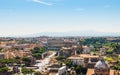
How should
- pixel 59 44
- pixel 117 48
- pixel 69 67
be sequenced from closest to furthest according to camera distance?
pixel 69 67, pixel 117 48, pixel 59 44

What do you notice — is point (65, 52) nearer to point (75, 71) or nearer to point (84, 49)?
point (84, 49)

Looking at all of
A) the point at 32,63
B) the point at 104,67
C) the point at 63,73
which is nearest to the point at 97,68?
the point at 104,67

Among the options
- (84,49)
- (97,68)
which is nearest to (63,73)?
(97,68)

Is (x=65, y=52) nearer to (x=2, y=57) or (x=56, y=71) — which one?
(x=2, y=57)

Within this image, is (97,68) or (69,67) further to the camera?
(69,67)

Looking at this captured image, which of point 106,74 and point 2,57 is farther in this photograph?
point 2,57

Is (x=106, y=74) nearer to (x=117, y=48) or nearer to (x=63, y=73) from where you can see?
(x=63, y=73)

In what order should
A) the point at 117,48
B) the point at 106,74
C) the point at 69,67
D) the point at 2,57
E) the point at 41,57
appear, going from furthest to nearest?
the point at 117,48
the point at 41,57
the point at 2,57
the point at 69,67
the point at 106,74

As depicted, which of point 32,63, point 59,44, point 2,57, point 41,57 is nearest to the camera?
point 32,63

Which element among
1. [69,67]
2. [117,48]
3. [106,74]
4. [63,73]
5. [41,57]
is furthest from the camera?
[117,48]
